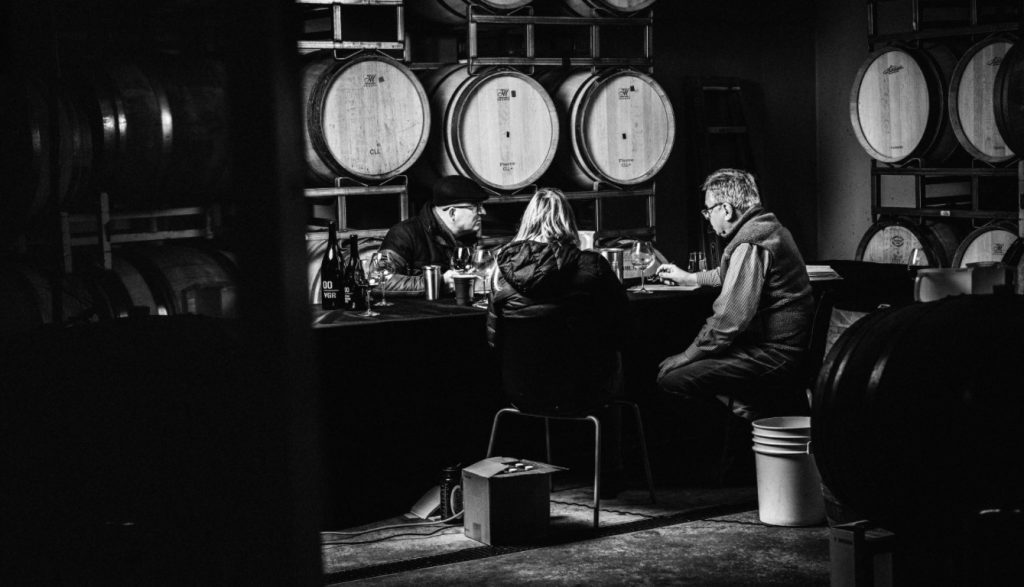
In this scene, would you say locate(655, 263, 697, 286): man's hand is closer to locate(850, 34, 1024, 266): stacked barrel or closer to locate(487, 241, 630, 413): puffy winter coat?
locate(487, 241, 630, 413): puffy winter coat

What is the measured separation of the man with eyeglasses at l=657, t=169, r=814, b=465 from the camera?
197 inches

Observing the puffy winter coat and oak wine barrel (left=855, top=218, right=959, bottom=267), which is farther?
oak wine barrel (left=855, top=218, right=959, bottom=267)

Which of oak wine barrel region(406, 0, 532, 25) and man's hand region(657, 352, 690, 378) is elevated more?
oak wine barrel region(406, 0, 532, 25)

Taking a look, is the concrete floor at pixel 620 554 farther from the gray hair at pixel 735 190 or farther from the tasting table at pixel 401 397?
the gray hair at pixel 735 190

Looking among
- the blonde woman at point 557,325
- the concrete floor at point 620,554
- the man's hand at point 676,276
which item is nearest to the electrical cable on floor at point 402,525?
the concrete floor at point 620,554

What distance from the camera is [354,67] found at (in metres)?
6.08

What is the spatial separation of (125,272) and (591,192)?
576cm

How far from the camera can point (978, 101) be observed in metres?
7.07

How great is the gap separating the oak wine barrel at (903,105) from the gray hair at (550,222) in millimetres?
3467

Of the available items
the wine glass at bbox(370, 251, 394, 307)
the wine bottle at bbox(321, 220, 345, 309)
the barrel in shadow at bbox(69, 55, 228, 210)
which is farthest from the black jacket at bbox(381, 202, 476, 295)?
the barrel in shadow at bbox(69, 55, 228, 210)

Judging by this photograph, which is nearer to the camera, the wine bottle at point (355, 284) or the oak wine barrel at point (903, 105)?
the wine bottle at point (355, 284)

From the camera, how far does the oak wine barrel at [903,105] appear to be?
7492 millimetres

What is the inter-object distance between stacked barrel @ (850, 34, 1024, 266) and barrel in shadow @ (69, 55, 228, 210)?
599 cm

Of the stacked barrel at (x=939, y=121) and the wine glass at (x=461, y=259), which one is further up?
the stacked barrel at (x=939, y=121)
